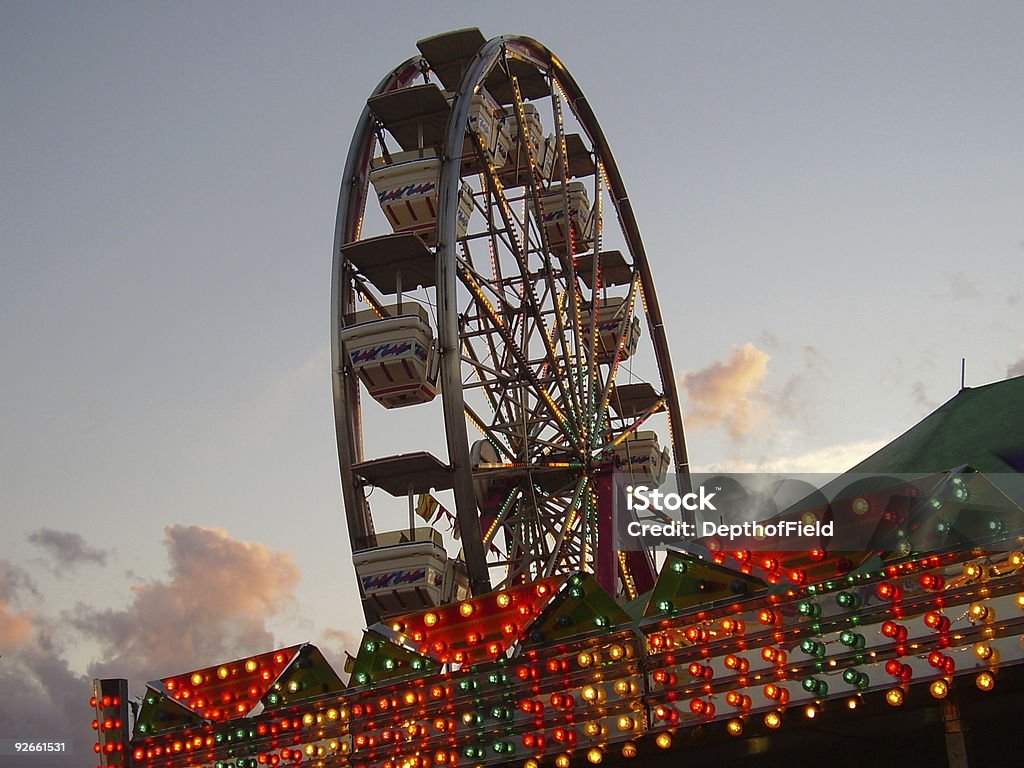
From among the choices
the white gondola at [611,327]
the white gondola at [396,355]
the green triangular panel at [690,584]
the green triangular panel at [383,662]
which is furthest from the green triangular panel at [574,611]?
the white gondola at [611,327]

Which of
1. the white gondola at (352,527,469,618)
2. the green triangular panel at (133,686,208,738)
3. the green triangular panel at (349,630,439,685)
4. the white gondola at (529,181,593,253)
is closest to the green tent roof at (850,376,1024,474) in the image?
the white gondola at (352,527,469,618)

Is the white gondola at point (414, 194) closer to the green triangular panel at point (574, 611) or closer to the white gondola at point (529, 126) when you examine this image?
A: the white gondola at point (529, 126)

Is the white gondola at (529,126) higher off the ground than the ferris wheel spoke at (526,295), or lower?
higher

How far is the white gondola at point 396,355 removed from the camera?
17.0m

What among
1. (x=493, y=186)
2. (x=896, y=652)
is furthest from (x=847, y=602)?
(x=493, y=186)

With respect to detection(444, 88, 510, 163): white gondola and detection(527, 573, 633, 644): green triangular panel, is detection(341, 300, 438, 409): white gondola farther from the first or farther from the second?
detection(527, 573, 633, 644): green triangular panel

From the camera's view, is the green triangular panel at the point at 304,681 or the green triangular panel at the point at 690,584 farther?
the green triangular panel at the point at 304,681

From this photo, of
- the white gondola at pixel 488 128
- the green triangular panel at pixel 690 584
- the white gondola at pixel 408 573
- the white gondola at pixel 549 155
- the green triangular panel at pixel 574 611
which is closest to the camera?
the green triangular panel at pixel 690 584

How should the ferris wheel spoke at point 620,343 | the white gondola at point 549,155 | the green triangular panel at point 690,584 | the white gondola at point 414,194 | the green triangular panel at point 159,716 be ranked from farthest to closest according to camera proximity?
the white gondola at point 549,155, the ferris wheel spoke at point 620,343, the white gondola at point 414,194, the green triangular panel at point 159,716, the green triangular panel at point 690,584

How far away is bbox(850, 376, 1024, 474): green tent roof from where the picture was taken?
12.6 m

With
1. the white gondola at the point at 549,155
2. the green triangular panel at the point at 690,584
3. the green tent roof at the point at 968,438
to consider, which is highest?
the white gondola at the point at 549,155

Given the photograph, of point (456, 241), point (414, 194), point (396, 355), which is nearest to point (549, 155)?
point (414, 194)

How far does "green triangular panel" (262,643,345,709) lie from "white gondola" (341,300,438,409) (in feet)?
18.7

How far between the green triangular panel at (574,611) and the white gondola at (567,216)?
1300 centimetres
